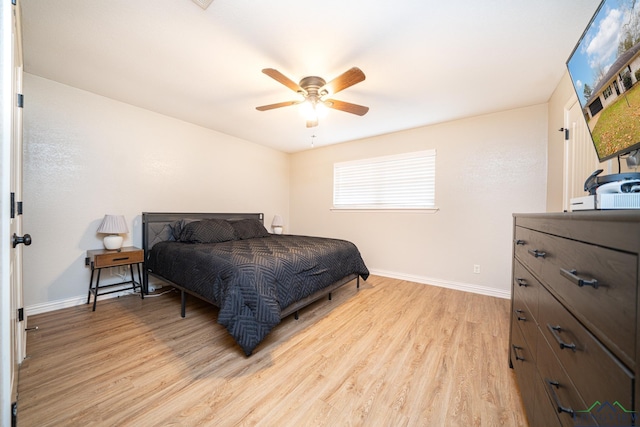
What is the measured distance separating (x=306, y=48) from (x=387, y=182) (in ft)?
8.43

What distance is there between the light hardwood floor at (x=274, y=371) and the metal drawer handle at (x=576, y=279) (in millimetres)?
1051

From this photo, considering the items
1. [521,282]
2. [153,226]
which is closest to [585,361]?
[521,282]

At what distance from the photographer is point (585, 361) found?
2.10 feet

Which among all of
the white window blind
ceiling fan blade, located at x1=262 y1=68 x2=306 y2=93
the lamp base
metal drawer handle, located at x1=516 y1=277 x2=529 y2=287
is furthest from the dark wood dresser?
the lamp base

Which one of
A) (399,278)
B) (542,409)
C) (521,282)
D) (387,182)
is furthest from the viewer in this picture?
(387,182)

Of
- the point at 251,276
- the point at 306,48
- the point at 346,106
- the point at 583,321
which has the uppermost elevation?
the point at 306,48

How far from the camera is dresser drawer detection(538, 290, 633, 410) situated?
499 millimetres

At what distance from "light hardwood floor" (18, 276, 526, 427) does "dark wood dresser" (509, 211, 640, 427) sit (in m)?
0.51

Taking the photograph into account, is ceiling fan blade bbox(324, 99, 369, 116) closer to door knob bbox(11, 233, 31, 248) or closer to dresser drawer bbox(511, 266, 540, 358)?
dresser drawer bbox(511, 266, 540, 358)

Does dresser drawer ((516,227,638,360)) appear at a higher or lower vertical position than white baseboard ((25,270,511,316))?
higher

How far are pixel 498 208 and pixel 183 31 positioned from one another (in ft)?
12.8

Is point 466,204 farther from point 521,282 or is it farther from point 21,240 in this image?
point 21,240

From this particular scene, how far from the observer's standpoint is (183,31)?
5.84 feet

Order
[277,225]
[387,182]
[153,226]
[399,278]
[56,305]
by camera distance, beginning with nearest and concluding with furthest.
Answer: [56,305] → [153,226] → [399,278] → [387,182] → [277,225]
